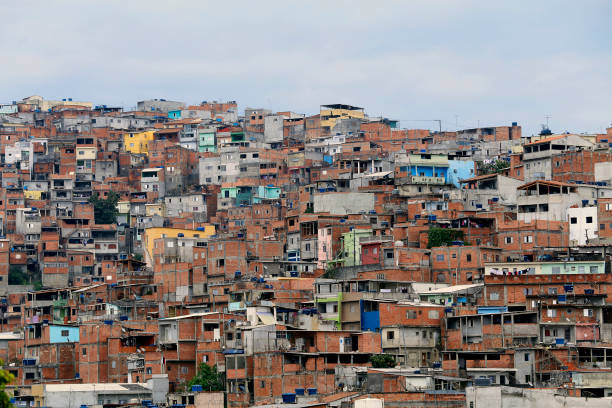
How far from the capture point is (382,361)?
177ft

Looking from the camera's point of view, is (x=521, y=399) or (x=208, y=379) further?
(x=208, y=379)

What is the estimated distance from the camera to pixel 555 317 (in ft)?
177

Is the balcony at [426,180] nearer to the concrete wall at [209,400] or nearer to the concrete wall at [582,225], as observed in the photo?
the concrete wall at [582,225]

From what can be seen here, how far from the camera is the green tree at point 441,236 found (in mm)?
67125

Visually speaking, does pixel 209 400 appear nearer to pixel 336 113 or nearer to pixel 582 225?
pixel 582 225

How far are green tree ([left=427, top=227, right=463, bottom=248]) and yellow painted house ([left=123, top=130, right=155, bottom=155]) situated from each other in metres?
45.0

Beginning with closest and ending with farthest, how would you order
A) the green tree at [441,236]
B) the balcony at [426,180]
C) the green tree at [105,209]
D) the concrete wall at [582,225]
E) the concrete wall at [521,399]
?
the concrete wall at [521,399], the concrete wall at [582,225], the green tree at [441,236], the balcony at [426,180], the green tree at [105,209]

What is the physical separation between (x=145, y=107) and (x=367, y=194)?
5754 cm

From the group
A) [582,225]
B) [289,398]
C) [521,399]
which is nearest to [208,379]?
[289,398]

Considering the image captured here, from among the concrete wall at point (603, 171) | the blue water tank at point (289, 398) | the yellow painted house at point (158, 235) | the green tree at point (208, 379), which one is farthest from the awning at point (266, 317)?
the concrete wall at point (603, 171)

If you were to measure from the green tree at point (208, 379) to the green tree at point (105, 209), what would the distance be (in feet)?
128

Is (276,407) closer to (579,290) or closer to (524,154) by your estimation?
(579,290)

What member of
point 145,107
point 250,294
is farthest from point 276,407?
point 145,107

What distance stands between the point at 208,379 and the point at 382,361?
7.12 meters
